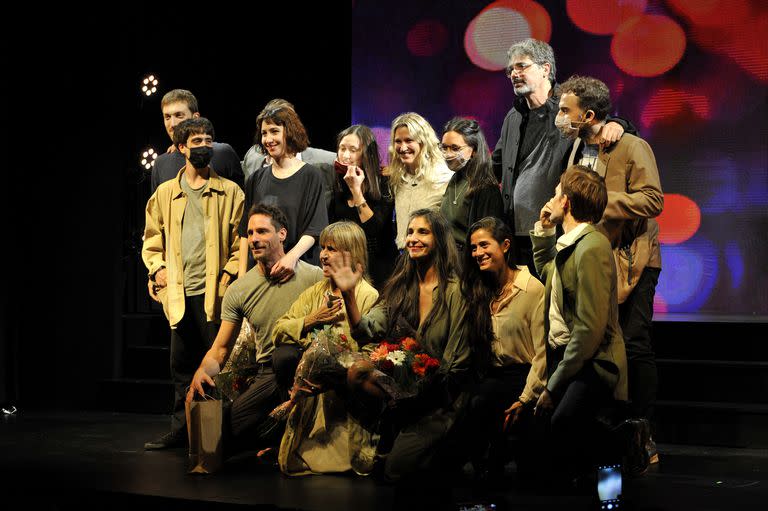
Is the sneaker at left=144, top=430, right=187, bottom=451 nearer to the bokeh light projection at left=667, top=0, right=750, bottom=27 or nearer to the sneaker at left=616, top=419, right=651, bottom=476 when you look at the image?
the sneaker at left=616, top=419, right=651, bottom=476

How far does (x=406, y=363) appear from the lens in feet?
12.8

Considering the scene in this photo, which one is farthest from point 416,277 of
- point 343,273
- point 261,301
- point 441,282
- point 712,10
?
point 712,10

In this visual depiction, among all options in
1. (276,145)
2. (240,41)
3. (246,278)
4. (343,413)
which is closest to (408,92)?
(240,41)

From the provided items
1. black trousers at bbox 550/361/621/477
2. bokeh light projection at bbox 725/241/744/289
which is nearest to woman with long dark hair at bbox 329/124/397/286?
black trousers at bbox 550/361/621/477

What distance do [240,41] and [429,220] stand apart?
3249 mm

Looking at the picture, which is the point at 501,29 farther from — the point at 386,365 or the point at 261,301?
the point at 386,365

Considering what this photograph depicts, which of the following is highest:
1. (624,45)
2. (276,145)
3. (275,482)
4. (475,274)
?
(624,45)

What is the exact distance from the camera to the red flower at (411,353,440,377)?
390 centimetres

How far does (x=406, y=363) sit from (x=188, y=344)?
157 cm

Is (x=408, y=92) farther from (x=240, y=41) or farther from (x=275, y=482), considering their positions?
(x=275, y=482)

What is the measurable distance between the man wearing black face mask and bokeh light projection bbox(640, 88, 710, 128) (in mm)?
2475

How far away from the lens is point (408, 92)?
6.67 m

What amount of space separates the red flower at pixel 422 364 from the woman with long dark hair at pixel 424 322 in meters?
0.07

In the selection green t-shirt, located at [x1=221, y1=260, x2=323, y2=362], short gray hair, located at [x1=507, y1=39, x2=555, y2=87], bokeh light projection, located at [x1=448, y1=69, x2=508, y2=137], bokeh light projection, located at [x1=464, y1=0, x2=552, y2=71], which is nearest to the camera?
green t-shirt, located at [x1=221, y1=260, x2=323, y2=362]
